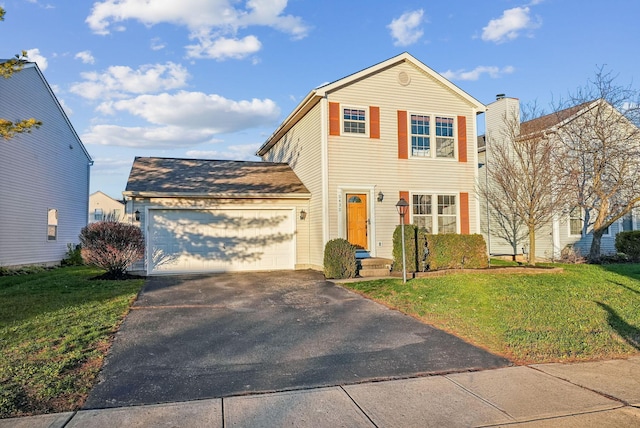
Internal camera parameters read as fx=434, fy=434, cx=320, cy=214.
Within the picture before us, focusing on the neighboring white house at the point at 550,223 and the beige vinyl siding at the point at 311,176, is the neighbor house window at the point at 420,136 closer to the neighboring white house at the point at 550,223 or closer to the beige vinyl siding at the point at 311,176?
the beige vinyl siding at the point at 311,176

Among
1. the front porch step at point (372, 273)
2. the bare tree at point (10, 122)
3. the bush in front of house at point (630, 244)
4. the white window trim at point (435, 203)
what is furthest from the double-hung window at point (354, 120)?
the bush in front of house at point (630, 244)

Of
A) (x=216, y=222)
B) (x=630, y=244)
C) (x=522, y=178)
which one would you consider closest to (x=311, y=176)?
(x=216, y=222)

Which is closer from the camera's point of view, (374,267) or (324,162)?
(374,267)

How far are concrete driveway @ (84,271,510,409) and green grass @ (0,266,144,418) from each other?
24cm

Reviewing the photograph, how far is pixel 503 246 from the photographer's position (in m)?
18.0

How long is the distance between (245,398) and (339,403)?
36.9 inches

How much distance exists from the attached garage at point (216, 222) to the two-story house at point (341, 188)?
0.10 ft

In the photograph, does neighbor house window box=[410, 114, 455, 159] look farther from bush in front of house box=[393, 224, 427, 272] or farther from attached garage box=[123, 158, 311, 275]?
attached garage box=[123, 158, 311, 275]

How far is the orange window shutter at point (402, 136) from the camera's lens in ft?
45.9

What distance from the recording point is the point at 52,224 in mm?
18125

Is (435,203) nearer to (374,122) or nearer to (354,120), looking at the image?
(374,122)

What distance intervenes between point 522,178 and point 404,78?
5.29m

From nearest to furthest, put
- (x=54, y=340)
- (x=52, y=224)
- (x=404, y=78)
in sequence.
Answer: (x=54, y=340), (x=404, y=78), (x=52, y=224)

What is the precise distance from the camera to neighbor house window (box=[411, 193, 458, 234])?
14172 mm
